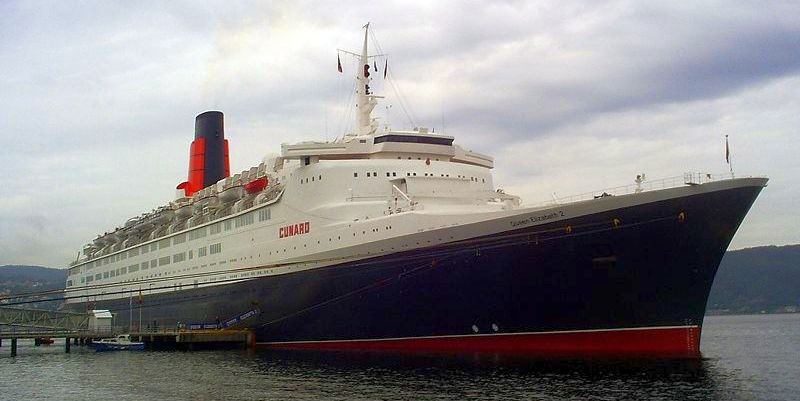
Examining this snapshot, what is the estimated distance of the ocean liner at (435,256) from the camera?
25.3 meters

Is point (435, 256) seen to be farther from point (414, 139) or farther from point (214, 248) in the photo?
point (214, 248)

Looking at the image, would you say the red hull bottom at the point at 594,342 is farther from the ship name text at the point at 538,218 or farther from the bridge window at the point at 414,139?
the bridge window at the point at 414,139

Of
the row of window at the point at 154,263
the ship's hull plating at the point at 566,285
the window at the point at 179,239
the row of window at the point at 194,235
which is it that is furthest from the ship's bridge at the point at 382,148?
the window at the point at 179,239

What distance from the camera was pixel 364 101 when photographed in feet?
129

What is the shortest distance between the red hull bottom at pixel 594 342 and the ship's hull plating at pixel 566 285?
0.04 m

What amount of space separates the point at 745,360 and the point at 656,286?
1161 cm

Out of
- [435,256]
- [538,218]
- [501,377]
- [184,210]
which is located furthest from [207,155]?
[501,377]

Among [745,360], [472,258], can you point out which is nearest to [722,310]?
[745,360]

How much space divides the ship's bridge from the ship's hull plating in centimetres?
642

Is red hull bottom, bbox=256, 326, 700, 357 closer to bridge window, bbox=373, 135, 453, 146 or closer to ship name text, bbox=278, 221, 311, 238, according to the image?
ship name text, bbox=278, 221, 311, 238

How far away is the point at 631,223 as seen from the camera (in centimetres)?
2520

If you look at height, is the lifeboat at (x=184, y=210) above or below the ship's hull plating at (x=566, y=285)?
above

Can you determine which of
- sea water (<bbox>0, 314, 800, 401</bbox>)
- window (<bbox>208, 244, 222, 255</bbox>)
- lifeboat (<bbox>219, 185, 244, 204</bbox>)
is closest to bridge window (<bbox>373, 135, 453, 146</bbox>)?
sea water (<bbox>0, 314, 800, 401</bbox>)

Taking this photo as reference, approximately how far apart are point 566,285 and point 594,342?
87.5 inches
